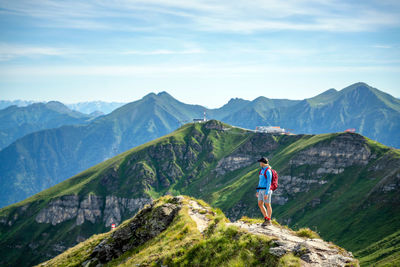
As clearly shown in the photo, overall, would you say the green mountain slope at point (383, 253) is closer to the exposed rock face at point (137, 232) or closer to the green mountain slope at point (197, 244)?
the exposed rock face at point (137, 232)

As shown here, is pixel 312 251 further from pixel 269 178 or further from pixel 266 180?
pixel 266 180

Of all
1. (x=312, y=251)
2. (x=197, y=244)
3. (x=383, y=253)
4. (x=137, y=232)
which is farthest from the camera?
(x=383, y=253)

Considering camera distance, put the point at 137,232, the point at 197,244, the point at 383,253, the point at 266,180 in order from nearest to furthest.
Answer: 1. the point at 197,244
2. the point at 266,180
3. the point at 137,232
4. the point at 383,253

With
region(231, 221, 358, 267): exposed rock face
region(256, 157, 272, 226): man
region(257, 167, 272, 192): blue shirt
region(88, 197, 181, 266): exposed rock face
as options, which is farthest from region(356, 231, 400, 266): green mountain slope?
region(231, 221, 358, 267): exposed rock face

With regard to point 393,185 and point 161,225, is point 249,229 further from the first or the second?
point 393,185

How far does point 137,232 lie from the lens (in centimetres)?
3641

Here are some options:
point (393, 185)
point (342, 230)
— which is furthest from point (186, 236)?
point (393, 185)

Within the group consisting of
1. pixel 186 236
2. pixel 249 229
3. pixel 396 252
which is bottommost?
pixel 396 252

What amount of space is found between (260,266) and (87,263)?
1008 inches

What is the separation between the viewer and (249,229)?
2405 centimetres

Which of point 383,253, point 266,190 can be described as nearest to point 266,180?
point 266,190

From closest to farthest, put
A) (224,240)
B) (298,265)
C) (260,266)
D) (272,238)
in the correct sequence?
(298,265), (260,266), (272,238), (224,240)

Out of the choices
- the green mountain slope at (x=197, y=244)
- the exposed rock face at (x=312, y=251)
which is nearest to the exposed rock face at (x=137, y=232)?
the green mountain slope at (x=197, y=244)

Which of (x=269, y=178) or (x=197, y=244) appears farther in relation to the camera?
(x=269, y=178)
